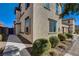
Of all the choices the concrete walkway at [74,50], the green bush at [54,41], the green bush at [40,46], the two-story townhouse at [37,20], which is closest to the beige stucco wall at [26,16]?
the two-story townhouse at [37,20]

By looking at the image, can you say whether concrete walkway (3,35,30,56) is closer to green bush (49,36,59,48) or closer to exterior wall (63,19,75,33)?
green bush (49,36,59,48)

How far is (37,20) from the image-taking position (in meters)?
3.01

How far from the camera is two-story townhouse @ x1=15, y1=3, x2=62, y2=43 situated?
9.86 ft

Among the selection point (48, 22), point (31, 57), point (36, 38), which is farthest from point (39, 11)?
point (31, 57)

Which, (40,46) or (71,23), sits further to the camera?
(71,23)

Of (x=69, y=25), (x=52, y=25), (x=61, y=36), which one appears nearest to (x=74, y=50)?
(x=61, y=36)

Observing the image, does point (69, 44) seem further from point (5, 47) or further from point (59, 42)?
point (5, 47)

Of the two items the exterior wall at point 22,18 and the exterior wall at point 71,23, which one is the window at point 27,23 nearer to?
the exterior wall at point 22,18

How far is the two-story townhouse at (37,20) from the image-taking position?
9.86 ft

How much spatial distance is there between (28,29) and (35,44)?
13.5 inches

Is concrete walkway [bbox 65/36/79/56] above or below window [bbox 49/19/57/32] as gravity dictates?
below

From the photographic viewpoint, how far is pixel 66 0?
9.94ft

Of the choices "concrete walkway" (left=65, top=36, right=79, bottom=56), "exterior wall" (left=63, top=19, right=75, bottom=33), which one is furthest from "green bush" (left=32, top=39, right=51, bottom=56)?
"exterior wall" (left=63, top=19, right=75, bottom=33)

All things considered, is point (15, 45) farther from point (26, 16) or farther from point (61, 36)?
point (61, 36)
